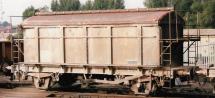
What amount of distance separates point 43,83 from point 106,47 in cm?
360

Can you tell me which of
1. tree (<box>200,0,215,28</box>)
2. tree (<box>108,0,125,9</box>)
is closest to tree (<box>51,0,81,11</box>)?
tree (<box>108,0,125,9</box>)

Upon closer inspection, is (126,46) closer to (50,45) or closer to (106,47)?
(106,47)

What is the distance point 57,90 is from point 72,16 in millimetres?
3410

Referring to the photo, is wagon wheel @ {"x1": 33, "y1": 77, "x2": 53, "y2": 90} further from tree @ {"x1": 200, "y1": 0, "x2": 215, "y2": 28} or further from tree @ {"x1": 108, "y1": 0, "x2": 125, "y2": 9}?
tree @ {"x1": 108, "y1": 0, "x2": 125, "y2": 9}

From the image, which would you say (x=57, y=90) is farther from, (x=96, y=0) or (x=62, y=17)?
(x=96, y=0)

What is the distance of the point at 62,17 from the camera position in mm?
17703

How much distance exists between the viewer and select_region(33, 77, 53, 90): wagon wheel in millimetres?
17734

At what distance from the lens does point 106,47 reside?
642 inches

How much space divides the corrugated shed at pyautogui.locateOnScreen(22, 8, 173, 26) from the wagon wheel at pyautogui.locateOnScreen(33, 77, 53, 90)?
95.6 inches

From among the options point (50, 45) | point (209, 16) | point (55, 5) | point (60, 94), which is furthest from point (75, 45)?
point (55, 5)

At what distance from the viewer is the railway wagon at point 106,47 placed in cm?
1548

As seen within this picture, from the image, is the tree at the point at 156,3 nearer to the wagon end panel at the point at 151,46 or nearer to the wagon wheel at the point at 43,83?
the wagon wheel at the point at 43,83

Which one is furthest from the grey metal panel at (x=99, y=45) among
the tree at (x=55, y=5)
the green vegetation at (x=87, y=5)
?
the tree at (x=55, y=5)

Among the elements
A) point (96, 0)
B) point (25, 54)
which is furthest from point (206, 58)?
point (96, 0)
